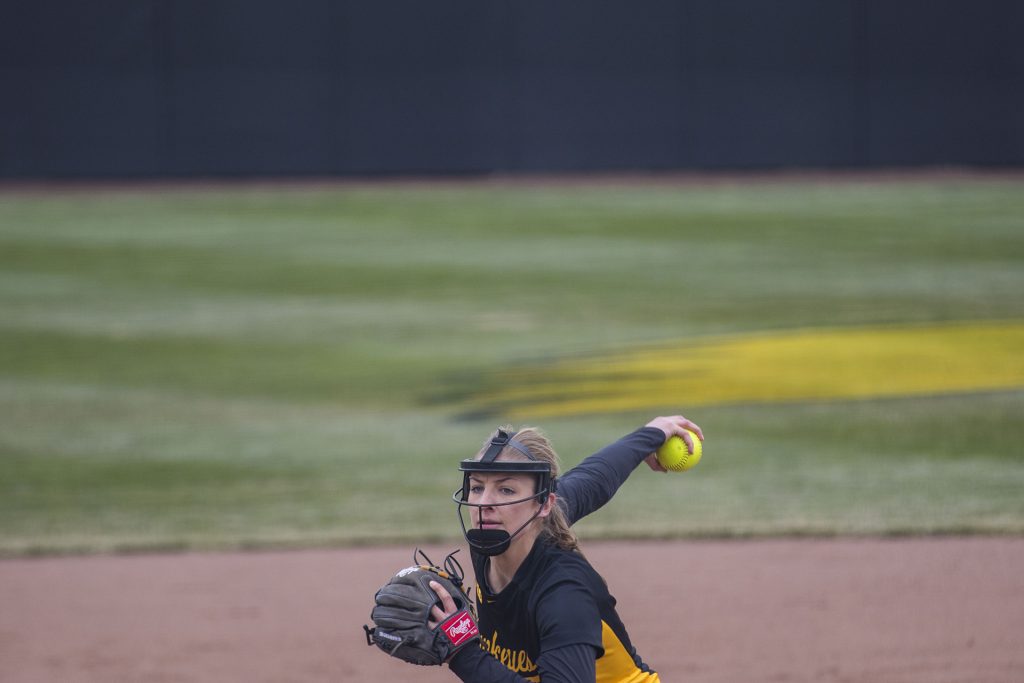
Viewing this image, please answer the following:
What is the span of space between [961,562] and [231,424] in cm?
594

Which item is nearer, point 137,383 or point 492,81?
point 137,383

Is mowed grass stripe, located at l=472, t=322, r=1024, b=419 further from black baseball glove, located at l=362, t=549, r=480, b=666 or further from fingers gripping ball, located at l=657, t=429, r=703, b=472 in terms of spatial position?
black baseball glove, located at l=362, t=549, r=480, b=666

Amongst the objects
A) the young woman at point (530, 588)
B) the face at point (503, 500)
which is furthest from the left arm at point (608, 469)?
the face at point (503, 500)

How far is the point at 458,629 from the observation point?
3.19 metres

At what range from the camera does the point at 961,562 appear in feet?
23.2

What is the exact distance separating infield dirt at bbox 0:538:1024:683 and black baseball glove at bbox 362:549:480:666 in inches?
99.8

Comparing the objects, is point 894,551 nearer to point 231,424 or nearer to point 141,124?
point 231,424

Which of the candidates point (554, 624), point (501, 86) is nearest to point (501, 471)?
point (554, 624)

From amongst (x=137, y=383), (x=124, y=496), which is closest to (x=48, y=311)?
(x=137, y=383)

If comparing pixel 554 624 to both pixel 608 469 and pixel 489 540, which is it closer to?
pixel 489 540

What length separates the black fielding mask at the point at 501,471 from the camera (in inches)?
133

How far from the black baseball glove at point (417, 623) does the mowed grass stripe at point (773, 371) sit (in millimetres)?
7166

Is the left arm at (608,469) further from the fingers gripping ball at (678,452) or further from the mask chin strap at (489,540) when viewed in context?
the mask chin strap at (489,540)

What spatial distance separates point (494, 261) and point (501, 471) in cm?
1483
